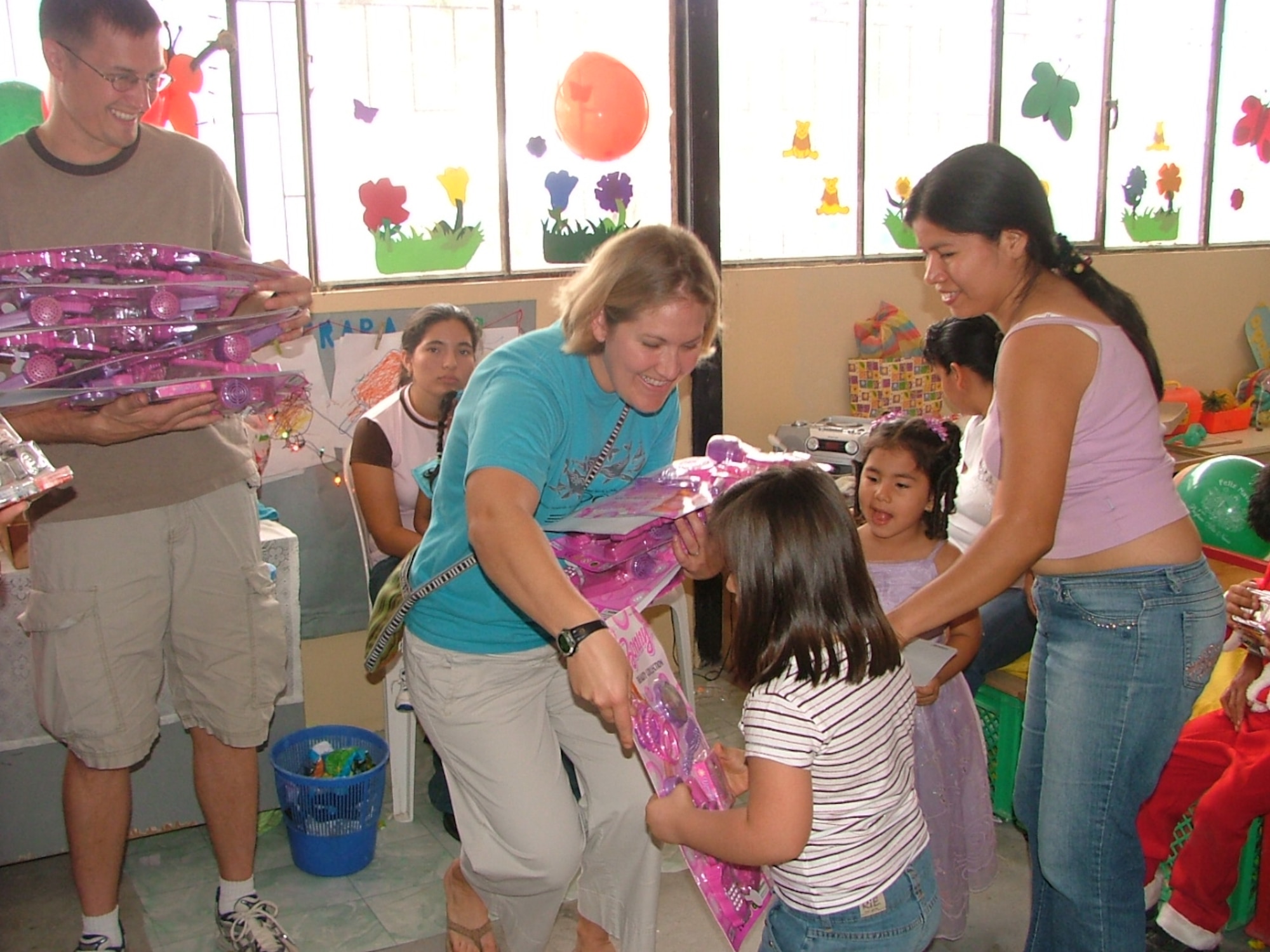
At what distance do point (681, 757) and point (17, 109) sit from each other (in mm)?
2435

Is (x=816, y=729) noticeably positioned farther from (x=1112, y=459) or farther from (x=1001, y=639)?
(x=1001, y=639)

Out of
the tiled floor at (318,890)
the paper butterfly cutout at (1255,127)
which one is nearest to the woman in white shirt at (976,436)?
the tiled floor at (318,890)

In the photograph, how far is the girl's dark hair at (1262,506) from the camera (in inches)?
115

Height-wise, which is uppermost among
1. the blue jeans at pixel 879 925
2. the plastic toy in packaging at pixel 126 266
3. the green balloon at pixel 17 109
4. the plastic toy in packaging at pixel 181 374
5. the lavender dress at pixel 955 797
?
the green balloon at pixel 17 109

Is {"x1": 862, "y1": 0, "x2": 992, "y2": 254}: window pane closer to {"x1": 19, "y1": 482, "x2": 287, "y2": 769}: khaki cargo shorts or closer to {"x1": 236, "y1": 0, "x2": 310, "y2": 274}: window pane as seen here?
{"x1": 236, "y1": 0, "x2": 310, "y2": 274}: window pane

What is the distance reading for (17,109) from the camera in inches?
115

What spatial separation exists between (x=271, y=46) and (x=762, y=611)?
2602 millimetres

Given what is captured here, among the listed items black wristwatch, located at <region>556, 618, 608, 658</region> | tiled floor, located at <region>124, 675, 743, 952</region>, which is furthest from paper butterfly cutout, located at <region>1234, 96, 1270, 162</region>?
black wristwatch, located at <region>556, 618, 608, 658</region>

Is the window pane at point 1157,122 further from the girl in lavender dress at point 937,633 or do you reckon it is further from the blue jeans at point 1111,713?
the blue jeans at point 1111,713

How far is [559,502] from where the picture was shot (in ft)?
6.74

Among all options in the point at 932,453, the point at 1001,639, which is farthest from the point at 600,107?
the point at 1001,639

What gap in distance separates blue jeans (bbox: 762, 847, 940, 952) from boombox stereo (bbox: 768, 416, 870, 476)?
222 cm

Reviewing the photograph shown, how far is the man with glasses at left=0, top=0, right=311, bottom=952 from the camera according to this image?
2.04m

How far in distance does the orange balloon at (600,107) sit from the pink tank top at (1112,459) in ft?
7.52
